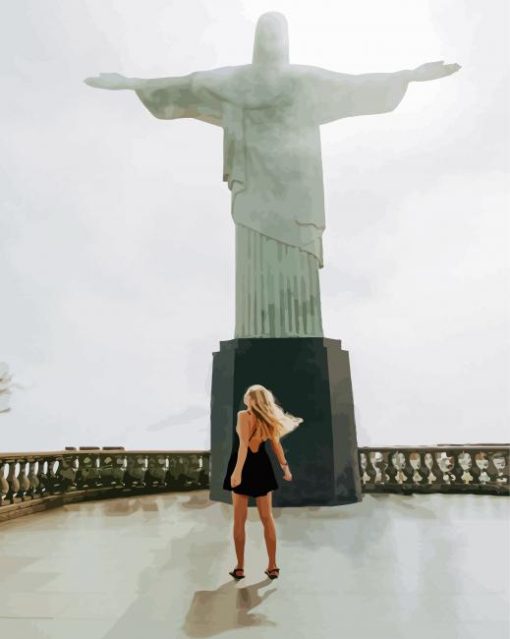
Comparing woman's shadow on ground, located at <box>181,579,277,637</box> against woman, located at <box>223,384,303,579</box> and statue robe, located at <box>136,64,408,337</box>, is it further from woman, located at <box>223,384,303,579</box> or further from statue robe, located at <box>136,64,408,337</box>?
statue robe, located at <box>136,64,408,337</box>

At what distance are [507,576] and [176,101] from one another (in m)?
8.78

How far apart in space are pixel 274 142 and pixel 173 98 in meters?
2.08

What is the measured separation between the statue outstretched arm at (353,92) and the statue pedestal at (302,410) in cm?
432

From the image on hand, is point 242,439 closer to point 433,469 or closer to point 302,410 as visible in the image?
point 302,410

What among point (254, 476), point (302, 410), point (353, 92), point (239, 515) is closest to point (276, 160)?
point (353, 92)

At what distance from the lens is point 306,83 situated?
9359 millimetres

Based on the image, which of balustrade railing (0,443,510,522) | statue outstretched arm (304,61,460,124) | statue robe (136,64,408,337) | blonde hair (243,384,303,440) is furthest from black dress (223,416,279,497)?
statue outstretched arm (304,61,460,124)

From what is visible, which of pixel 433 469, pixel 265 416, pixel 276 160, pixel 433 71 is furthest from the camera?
pixel 433 469

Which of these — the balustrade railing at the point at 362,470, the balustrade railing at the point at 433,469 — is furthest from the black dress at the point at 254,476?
the balustrade railing at the point at 433,469

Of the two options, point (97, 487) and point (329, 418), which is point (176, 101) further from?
point (97, 487)

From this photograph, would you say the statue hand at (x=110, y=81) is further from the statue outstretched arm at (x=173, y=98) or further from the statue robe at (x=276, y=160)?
the statue robe at (x=276, y=160)

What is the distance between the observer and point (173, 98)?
954 cm

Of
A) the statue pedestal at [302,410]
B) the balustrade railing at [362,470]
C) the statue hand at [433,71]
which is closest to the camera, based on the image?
the statue pedestal at [302,410]

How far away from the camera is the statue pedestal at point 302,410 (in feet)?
26.0
